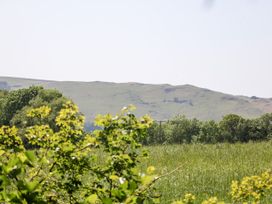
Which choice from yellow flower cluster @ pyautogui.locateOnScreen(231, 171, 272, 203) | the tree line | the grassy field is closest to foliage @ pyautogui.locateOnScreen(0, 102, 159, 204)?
yellow flower cluster @ pyautogui.locateOnScreen(231, 171, 272, 203)

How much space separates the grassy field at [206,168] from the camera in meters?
15.0

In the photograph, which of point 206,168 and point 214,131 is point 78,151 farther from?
point 214,131

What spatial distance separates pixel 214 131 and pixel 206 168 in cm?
2981

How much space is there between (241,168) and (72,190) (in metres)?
16.0

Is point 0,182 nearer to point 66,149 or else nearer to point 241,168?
point 66,149

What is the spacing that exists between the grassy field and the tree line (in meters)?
20.3

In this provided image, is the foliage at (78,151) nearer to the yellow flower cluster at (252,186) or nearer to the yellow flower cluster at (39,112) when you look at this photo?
the yellow flower cluster at (39,112)

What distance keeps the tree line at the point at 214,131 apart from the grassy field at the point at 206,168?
20.3 m

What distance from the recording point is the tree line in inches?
1941

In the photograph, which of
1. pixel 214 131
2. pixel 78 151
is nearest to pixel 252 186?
pixel 78 151

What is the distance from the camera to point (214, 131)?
→ 48.9 metres

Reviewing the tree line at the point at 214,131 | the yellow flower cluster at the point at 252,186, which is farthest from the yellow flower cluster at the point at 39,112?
the tree line at the point at 214,131

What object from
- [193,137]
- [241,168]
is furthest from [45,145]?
[193,137]

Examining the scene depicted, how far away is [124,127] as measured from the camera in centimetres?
411
